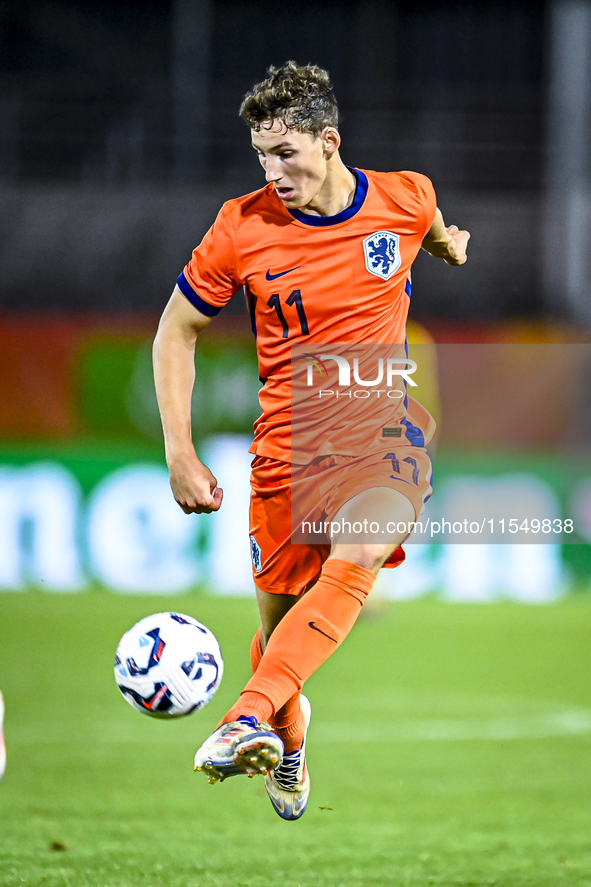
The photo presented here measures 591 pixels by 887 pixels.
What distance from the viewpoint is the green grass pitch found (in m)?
4.12

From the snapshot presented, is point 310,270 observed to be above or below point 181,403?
above

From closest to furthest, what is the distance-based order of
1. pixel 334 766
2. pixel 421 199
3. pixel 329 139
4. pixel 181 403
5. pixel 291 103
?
pixel 291 103
pixel 329 139
pixel 181 403
pixel 421 199
pixel 334 766

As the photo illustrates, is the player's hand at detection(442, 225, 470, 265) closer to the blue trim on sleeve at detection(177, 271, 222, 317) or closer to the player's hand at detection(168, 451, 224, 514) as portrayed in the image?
the blue trim on sleeve at detection(177, 271, 222, 317)

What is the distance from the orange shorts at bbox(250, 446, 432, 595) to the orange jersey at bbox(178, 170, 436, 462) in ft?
0.28

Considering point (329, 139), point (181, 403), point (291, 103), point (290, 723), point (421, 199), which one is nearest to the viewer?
point (291, 103)

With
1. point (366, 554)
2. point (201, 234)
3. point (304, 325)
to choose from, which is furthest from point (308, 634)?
point (201, 234)

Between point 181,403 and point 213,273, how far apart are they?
39 centimetres

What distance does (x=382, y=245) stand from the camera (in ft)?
11.7

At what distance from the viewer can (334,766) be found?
6.11 meters

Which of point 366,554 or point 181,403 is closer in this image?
point 366,554

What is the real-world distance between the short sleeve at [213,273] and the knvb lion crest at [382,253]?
385 mm

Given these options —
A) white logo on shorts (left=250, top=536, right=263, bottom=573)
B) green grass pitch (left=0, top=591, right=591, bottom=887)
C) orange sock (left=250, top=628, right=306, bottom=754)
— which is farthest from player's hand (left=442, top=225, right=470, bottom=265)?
green grass pitch (left=0, top=591, right=591, bottom=887)

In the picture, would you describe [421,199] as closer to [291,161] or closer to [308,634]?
[291,161]

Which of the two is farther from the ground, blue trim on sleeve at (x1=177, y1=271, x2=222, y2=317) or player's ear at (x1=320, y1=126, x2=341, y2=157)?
player's ear at (x1=320, y1=126, x2=341, y2=157)
